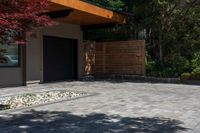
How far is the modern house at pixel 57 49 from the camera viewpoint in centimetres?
1586

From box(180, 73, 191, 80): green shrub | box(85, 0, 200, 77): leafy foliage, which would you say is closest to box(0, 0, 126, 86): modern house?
box(85, 0, 200, 77): leafy foliage

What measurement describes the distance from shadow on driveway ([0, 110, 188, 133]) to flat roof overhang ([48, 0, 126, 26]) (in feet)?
20.3

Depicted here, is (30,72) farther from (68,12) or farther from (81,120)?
(81,120)

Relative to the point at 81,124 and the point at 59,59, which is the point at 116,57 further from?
the point at 81,124

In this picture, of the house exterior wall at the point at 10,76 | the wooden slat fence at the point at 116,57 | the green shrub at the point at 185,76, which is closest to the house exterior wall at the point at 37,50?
the house exterior wall at the point at 10,76

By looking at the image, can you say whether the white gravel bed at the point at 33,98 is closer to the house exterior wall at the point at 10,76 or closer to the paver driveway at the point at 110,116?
the paver driveway at the point at 110,116

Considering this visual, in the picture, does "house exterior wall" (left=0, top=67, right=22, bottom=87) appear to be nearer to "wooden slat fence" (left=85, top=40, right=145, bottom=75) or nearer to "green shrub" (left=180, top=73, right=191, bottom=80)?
"wooden slat fence" (left=85, top=40, right=145, bottom=75)

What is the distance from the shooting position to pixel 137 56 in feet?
67.4

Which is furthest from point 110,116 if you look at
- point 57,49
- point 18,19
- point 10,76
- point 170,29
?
point 170,29

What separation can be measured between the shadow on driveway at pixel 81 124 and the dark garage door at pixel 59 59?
32.4 ft

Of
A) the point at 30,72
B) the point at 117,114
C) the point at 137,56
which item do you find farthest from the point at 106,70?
the point at 117,114

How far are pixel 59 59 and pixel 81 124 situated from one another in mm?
12133

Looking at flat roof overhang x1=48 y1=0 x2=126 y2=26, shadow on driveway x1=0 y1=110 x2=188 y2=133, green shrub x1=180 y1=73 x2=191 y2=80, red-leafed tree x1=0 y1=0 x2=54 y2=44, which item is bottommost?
shadow on driveway x1=0 y1=110 x2=188 y2=133

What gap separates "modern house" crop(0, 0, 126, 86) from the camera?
15859 millimetres
